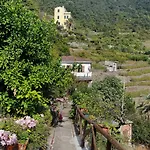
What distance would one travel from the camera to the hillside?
10169 centimetres

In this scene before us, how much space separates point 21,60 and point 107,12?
11377cm

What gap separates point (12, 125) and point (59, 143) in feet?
7.79

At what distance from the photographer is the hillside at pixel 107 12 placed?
10169cm

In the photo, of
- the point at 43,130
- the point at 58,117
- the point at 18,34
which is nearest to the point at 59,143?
the point at 43,130

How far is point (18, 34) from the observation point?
25.5ft

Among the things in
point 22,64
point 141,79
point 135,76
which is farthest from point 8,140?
point 135,76

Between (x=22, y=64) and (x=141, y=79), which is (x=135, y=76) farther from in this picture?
(x=22, y=64)

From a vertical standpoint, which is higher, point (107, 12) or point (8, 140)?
point (107, 12)

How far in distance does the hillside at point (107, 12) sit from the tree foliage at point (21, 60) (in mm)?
86602

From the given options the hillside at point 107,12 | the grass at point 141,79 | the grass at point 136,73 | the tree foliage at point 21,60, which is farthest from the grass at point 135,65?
the hillside at point 107,12

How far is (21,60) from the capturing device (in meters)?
7.95

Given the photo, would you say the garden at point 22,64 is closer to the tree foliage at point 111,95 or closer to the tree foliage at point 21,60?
the tree foliage at point 21,60

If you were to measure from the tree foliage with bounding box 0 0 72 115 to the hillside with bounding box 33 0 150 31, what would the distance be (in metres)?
86.6

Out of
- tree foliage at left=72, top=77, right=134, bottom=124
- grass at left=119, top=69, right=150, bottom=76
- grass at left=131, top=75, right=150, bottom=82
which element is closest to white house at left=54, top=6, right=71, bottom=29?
grass at left=119, top=69, right=150, bottom=76
